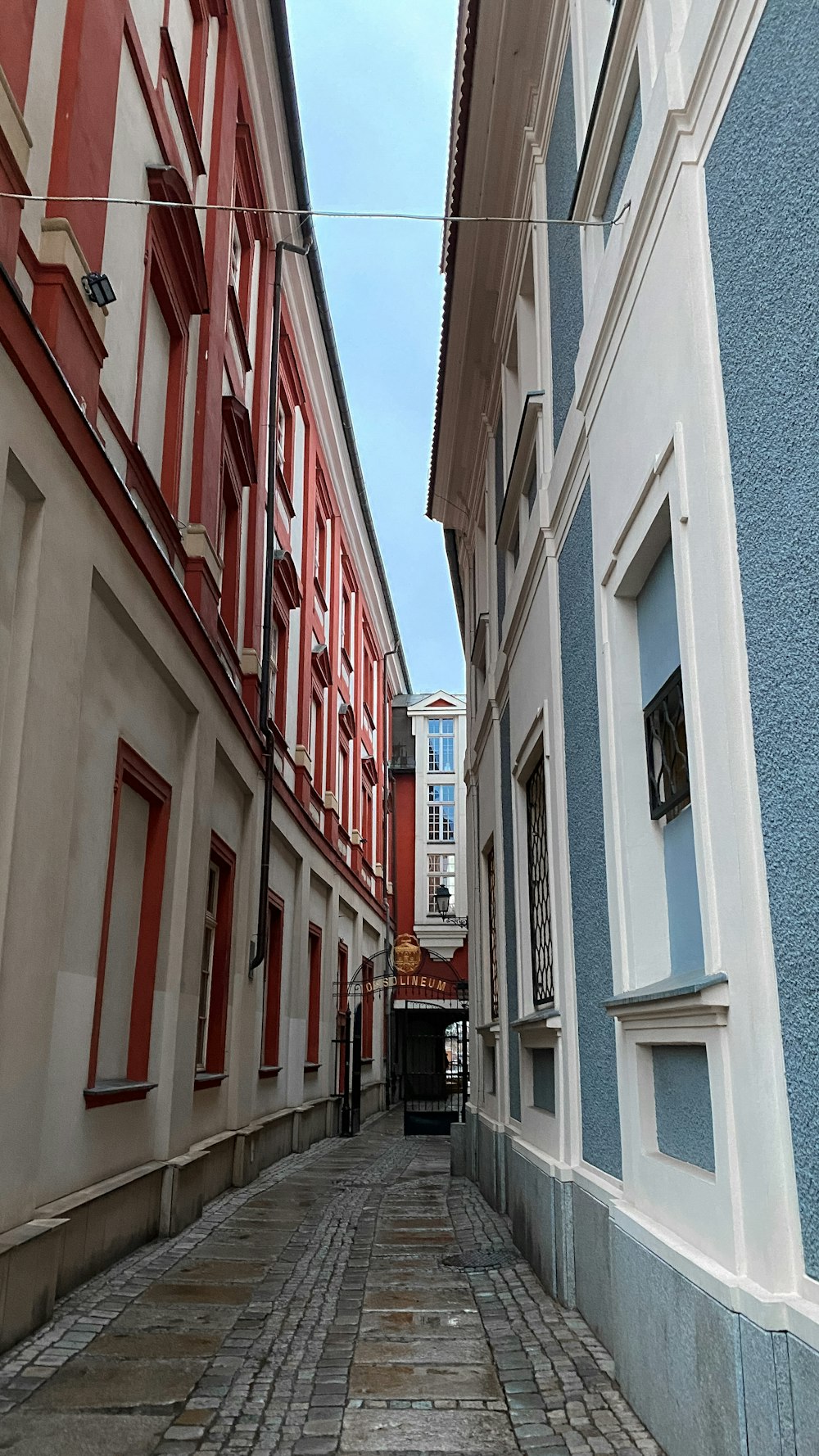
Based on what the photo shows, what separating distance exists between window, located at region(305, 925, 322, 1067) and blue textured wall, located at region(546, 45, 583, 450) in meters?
11.5

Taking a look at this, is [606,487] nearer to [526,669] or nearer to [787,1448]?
[526,669]

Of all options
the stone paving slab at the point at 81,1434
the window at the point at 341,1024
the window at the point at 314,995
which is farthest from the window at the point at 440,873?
the stone paving slab at the point at 81,1434

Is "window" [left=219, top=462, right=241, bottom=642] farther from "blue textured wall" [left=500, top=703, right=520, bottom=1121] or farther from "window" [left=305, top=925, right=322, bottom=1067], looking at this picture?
"window" [left=305, top=925, right=322, bottom=1067]

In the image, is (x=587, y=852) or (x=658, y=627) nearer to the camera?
(x=658, y=627)

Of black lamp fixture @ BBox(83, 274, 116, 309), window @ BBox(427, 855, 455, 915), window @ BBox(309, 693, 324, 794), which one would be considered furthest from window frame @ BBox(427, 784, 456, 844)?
black lamp fixture @ BBox(83, 274, 116, 309)

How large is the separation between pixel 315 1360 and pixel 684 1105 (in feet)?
6.79

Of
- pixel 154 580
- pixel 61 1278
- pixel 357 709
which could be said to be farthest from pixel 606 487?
pixel 357 709

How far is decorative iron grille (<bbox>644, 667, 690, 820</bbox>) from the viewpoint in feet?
13.7

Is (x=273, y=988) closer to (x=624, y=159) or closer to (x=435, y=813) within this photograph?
(x=624, y=159)

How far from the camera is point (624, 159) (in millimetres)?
5035

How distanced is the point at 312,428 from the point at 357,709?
7.38m

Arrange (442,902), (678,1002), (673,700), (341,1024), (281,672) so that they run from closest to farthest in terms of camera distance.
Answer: (678,1002)
(673,700)
(281,672)
(341,1024)
(442,902)

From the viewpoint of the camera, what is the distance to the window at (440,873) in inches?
1252

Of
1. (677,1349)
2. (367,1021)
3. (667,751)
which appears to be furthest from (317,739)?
(677,1349)
